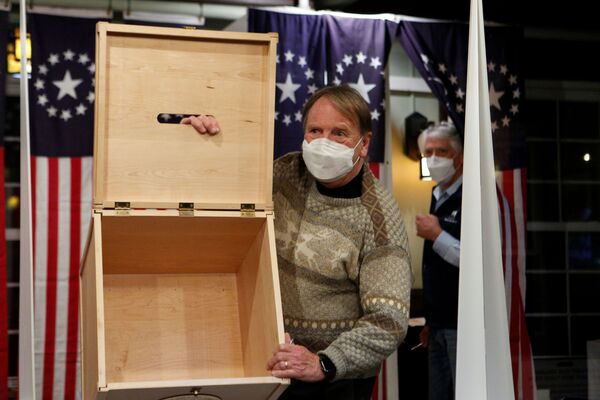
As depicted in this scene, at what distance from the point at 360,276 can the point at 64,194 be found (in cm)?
290

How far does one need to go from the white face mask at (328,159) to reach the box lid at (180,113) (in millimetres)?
133

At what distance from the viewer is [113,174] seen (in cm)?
238

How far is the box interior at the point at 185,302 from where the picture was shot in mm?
2604

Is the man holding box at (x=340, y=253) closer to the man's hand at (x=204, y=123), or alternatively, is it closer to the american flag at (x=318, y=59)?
the man's hand at (x=204, y=123)

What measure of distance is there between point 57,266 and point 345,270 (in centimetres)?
285

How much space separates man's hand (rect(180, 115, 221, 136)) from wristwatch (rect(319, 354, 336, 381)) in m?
0.72

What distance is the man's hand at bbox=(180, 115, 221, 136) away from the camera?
96.8 inches

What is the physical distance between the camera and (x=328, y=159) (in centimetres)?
252

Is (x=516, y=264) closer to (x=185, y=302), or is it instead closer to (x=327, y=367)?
(x=185, y=302)

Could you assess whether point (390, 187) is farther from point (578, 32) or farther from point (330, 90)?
point (330, 90)

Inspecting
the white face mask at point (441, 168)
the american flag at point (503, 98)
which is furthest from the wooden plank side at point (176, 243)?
the american flag at point (503, 98)

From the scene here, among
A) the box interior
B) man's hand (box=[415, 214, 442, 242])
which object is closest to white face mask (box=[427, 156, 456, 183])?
man's hand (box=[415, 214, 442, 242])

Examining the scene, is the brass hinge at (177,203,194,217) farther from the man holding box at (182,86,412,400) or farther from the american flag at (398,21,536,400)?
the american flag at (398,21,536,400)

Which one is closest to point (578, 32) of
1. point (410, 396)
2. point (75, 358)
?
point (410, 396)
